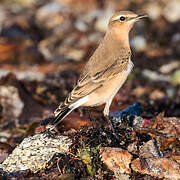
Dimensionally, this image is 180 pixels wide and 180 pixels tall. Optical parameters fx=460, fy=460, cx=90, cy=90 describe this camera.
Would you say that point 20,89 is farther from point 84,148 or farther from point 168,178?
point 168,178

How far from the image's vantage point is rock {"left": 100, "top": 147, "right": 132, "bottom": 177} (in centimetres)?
565

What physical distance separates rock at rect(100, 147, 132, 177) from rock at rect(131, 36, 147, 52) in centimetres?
795

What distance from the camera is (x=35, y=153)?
6.05 m

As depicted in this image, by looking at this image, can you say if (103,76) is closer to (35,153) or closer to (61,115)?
(61,115)

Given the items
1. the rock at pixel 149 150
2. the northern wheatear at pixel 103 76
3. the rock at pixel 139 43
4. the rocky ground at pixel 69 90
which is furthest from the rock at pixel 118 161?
the rock at pixel 139 43

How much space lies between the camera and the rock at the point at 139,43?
13.4 meters

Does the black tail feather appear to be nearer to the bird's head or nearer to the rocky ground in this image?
the rocky ground

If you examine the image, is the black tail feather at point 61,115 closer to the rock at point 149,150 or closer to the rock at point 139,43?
the rock at point 149,150

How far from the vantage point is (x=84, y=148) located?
585 centimetres

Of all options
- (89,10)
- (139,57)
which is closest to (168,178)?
(139,57)

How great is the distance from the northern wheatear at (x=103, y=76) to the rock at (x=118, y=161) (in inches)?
41.7

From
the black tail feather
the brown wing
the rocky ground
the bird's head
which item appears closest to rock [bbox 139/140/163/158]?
the rocky ground

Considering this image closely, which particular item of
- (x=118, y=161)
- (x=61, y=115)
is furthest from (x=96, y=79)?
(x=118, y=161)

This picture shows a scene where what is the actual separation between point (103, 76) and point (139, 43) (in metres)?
6.80
